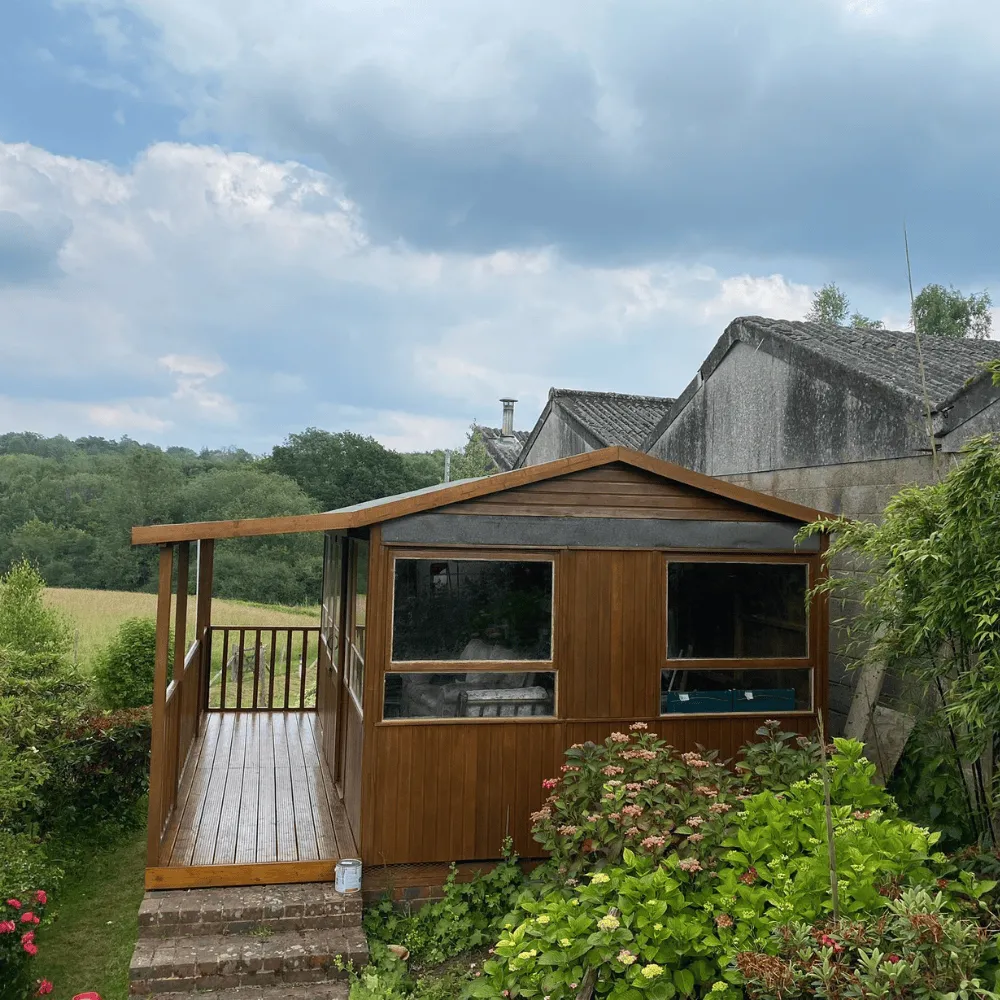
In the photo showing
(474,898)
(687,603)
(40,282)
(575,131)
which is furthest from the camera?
(40,282)

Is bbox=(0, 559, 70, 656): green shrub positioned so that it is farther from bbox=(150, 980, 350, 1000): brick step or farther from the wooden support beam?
bbox=(150, 980, 350, 1000): brick step

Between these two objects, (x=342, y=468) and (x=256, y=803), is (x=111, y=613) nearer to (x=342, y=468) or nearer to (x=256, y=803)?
(x=256, y=803)

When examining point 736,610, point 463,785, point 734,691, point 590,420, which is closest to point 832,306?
point 590,420

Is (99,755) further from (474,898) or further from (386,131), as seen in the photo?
(386,131)

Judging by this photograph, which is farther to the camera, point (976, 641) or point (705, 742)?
point (705, 742)

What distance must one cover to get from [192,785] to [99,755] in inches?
40.1

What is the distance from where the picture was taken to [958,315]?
21.9 meters

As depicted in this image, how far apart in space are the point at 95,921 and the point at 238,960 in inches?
61.9

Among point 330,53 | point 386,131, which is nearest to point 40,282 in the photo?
point 386,131

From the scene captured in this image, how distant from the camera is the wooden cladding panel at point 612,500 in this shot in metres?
5.43

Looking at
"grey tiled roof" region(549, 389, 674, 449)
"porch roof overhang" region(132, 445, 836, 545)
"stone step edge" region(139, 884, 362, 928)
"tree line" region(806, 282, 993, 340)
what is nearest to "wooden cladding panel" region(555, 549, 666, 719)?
"porch roof overhang" region(132, 445, 836, 545)

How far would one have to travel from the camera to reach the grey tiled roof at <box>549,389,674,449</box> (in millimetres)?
13398

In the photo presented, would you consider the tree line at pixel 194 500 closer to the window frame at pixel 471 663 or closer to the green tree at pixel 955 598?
the window frame at pixel 471 663

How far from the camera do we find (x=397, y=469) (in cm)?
4459
